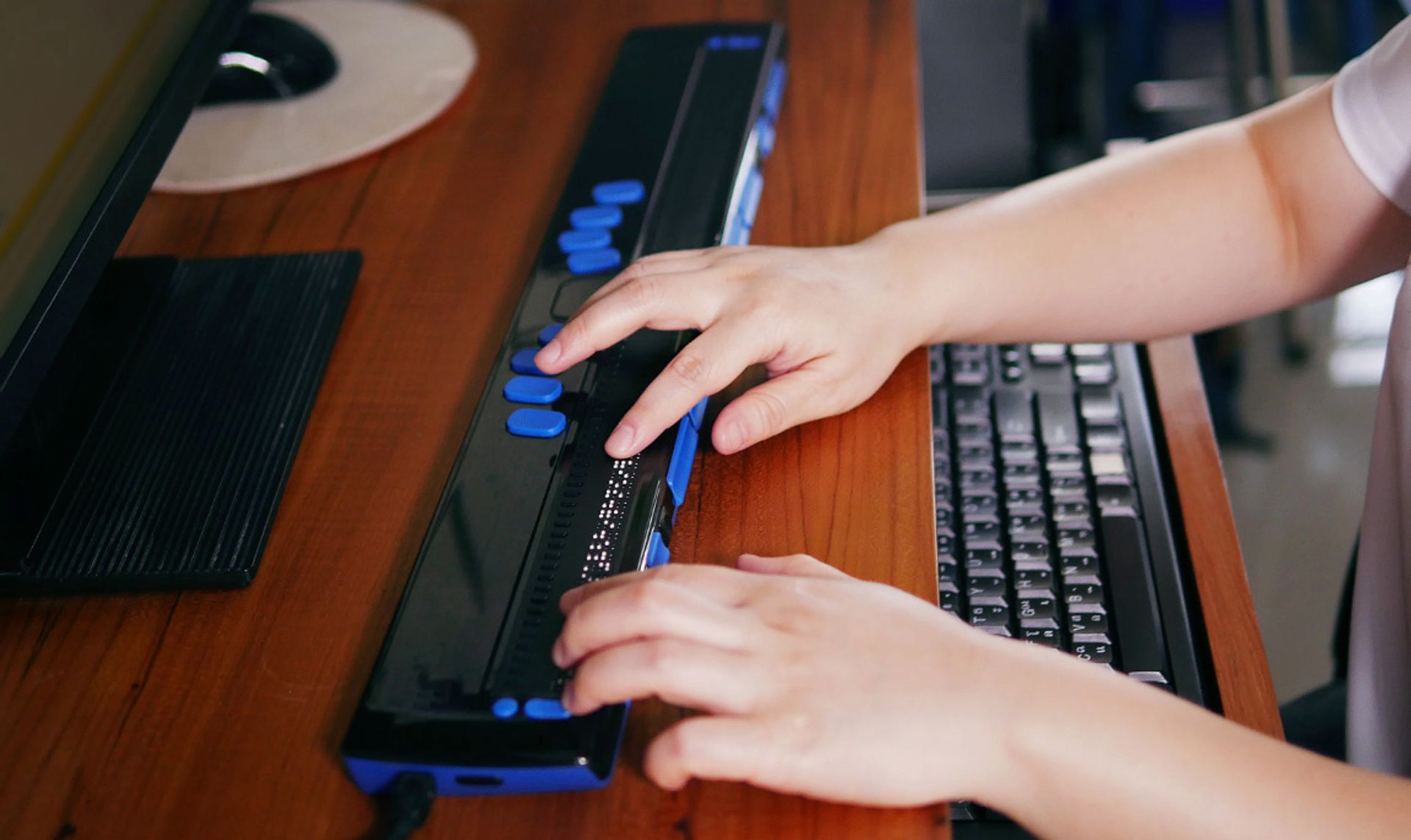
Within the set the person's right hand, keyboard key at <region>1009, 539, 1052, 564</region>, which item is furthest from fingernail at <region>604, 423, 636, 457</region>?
keyboard key at <region>1009, 539, 1052, 564</region>

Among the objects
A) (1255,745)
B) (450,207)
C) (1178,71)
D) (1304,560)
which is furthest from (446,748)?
(1178,71)

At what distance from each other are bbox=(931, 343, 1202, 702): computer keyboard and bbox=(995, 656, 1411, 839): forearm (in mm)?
124

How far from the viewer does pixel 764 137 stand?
76cm

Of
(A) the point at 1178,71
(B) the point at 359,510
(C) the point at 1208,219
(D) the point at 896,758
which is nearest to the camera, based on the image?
(D) the point at 896,758

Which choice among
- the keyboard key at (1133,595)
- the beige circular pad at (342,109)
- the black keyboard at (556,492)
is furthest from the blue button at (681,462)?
the beige circular pad at (342,109)

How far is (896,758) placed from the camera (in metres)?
0.42

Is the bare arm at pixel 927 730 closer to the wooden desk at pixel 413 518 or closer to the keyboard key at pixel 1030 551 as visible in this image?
the wooden desk at pixel 413 518

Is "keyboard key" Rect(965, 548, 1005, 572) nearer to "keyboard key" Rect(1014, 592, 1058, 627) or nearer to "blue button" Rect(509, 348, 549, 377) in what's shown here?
"keyboard key" Rect(1014, 592, 1058, 627)

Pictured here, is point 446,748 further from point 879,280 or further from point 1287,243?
point 1287,243

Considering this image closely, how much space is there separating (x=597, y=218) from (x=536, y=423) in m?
0.17

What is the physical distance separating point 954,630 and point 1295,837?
143 millimetres

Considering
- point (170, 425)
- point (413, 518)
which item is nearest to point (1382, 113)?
point (413, 518)

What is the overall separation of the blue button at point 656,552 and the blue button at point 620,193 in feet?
0.83

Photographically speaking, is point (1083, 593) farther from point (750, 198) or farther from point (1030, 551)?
point (750, 198)
